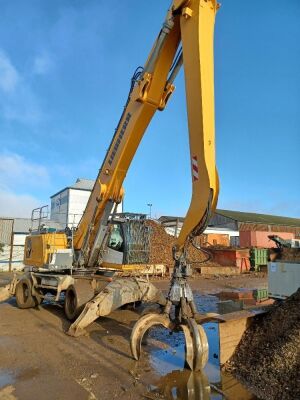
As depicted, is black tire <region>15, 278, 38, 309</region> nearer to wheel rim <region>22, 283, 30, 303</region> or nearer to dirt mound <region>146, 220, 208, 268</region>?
wheel rim <region>22, 283, 30, 303</region>

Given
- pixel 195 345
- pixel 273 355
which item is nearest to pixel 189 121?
pixel 195 345

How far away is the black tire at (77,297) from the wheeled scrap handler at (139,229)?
0.02 meters

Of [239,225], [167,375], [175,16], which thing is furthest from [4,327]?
[239,225]

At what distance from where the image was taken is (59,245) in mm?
9672

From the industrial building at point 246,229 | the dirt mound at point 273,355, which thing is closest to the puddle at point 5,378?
the dirt mound at point 273,355

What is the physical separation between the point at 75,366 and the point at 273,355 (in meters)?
2.95

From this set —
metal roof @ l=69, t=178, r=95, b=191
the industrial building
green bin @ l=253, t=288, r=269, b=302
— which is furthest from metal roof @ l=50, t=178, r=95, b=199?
green bin @ l=253, t=288, r=269, b=302

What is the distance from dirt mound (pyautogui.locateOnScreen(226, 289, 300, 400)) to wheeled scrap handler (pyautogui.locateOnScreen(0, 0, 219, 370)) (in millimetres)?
667

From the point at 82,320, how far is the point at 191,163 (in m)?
3.87

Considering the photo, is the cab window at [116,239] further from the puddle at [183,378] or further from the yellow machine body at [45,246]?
the puddle at [183,378]

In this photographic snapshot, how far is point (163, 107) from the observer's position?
25.6ft

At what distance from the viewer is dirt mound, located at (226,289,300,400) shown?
A: 4609 millimetres

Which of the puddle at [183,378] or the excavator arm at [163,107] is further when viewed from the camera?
the excavator arm at [163,107]

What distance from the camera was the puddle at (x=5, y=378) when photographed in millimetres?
5070
